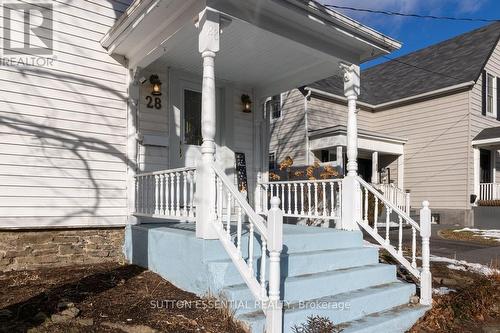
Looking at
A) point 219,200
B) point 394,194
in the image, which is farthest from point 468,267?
point 394,194

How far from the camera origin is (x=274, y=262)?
123 inches

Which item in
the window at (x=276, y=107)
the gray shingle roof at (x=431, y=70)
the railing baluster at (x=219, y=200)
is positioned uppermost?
the gray shingle roof at (x=431, y=70)

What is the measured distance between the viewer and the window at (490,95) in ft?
45.3

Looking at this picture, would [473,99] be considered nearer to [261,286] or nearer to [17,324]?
[261,286]

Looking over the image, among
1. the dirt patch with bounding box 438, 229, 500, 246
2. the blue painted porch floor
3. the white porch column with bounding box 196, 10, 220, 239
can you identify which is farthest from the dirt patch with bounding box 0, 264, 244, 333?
the dirt patch with bounding box 438, 229, 500, 246

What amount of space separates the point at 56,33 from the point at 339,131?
26.6ft

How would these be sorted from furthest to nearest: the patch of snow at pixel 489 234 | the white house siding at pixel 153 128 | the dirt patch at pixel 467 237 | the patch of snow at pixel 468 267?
the patch of snow at pixel 489 234, the dirt patch at pixel 467 237, the white house siding at pixel 153 128, the patch of snow at pixel 468 267

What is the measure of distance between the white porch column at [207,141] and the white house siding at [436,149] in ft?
36.5

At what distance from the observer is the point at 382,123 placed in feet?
49.9

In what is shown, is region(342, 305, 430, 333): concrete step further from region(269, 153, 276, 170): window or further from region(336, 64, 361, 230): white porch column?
region(269, 153, 276, 170): window

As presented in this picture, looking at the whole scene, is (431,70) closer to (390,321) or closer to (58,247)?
(390,321)

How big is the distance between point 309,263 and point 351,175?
5.43 feet

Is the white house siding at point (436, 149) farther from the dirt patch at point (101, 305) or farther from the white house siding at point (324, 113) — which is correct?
the dirt patch at point (101, 305)

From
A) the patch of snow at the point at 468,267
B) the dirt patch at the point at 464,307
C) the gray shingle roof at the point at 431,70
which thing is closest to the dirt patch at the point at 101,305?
the dirt patch at the point at 464,307
